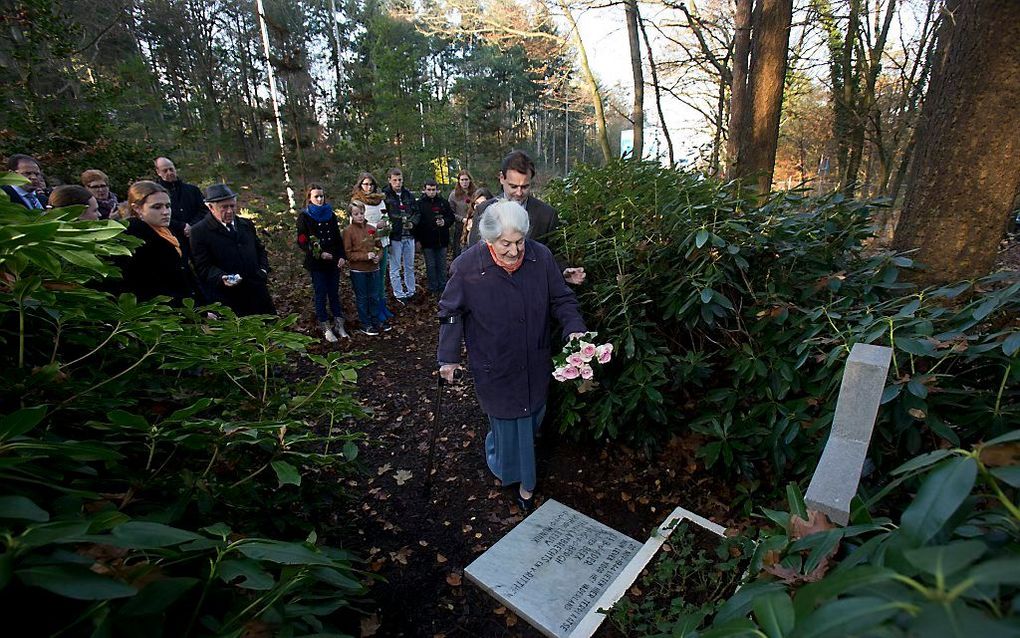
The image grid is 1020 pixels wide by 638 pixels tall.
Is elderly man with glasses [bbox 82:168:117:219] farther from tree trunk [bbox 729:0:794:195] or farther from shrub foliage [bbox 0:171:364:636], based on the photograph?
tree trunk [bbox 729:0:794:195]

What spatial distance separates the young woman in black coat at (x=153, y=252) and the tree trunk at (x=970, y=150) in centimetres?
516

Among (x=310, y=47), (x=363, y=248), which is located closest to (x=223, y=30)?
(x=310, y=47)

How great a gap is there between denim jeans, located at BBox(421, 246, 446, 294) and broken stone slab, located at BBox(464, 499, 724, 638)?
19.1 ft

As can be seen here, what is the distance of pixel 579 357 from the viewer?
103 inches

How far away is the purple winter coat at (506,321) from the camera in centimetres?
287

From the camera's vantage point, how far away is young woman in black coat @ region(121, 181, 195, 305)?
338 cm

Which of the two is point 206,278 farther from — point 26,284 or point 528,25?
point 528,25

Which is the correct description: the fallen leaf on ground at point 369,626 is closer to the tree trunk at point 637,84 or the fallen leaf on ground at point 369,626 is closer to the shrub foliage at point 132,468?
the shrub foliage at point 132,468

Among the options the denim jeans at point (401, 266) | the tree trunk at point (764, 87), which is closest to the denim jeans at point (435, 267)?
the denim jeans at point (401, 266)

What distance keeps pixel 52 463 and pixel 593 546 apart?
104 inches

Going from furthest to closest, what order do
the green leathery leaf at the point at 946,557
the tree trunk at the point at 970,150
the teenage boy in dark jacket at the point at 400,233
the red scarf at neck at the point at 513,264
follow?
the teenage boy in dark jacket at the point at 400,233 < the red scarf at neck at the point at 513,264 < the tree trunk at the point at 970,150 < the green leathery leaf at the point at 946,557

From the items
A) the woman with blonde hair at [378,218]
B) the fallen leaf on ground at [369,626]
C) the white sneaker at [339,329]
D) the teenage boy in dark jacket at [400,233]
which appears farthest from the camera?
the teenage boy in dark jacket at [400,233]

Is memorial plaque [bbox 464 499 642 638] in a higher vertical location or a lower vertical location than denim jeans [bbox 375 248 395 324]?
lower

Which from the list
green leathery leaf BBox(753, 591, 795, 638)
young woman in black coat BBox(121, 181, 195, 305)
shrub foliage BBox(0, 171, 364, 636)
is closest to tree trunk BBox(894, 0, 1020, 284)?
green leathery leaf BBox(753, 591, 795, 638)
